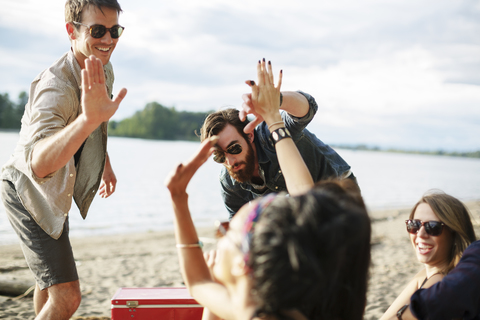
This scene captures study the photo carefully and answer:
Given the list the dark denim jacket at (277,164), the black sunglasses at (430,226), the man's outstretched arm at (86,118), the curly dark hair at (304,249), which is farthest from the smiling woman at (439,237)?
the man's outstretched arm at (86,118)

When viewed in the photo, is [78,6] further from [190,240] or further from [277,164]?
[190,240]

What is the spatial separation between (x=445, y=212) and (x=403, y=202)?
76.1ft

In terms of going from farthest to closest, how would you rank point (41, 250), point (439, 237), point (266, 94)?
point (41, 250) → point (439, 237) → point (266, 94)

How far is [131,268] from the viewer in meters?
7.88

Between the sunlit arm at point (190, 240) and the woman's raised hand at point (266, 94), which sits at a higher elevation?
the woman's raised hand at point (266, 94)

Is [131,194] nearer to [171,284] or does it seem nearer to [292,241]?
[171,284]

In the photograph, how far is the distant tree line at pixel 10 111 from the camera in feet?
235

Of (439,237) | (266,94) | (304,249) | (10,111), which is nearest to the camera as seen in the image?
(304,249)

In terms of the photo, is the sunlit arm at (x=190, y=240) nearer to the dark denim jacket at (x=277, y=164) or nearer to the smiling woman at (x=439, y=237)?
the smiling woman at (x=439, y=237)

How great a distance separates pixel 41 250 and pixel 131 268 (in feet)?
17.6

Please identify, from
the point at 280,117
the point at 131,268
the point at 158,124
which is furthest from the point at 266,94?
the point at 158,124

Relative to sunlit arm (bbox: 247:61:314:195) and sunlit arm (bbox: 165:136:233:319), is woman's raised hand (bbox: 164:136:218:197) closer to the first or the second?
sunlit arm (bbox: 165:136:233:319)

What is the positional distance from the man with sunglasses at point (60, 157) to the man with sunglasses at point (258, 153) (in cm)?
97

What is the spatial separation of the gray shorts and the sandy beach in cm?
215
